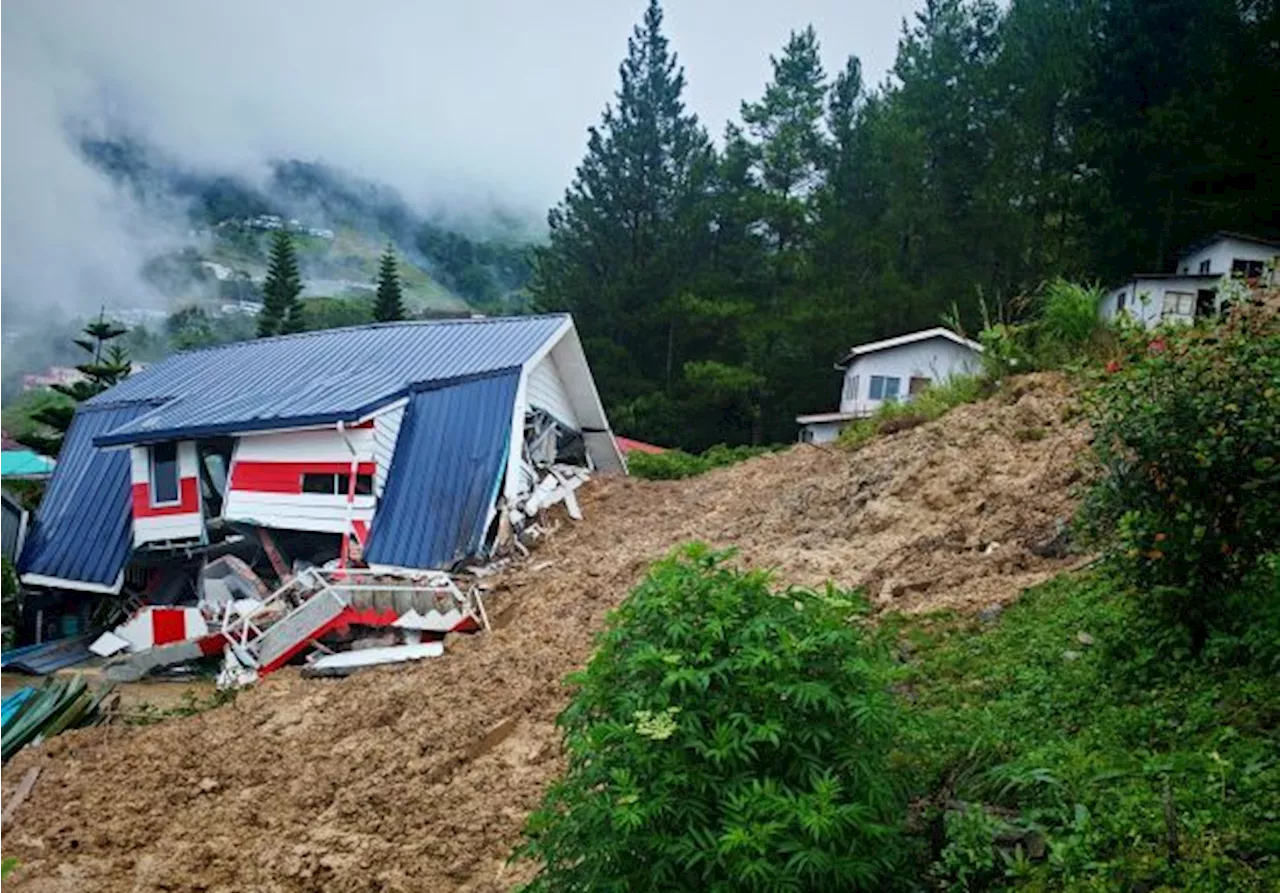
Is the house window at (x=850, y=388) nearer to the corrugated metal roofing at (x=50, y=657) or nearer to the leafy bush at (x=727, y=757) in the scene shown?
the corrugated metal roofing at (x=50, y=657)

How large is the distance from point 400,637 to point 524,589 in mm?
1714

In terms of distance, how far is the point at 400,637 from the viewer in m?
10.5

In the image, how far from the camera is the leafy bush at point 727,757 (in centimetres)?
282

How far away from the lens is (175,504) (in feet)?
47.0

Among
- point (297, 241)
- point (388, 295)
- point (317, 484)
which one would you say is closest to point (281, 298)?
point (388, 295)

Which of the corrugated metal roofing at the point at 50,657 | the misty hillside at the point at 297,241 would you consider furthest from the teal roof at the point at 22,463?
the misty hillside at the point at 297,241

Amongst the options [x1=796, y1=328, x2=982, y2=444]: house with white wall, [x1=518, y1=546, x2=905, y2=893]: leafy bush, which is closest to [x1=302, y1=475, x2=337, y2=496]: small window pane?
[x1=518, y1=546, x2=905, y2=893]: leafy bush

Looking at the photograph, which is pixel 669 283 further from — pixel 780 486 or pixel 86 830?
pixel 86 830

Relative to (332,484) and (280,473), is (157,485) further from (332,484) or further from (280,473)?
(332,484)

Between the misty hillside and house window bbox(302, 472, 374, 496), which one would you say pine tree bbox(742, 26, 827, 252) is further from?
the misty hillside

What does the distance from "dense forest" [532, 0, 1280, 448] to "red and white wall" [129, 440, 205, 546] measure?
1737 centimetres

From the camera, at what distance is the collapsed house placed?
11.5m

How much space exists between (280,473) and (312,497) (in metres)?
0.69

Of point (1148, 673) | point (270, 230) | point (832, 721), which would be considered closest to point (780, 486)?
point (1148, 673)
